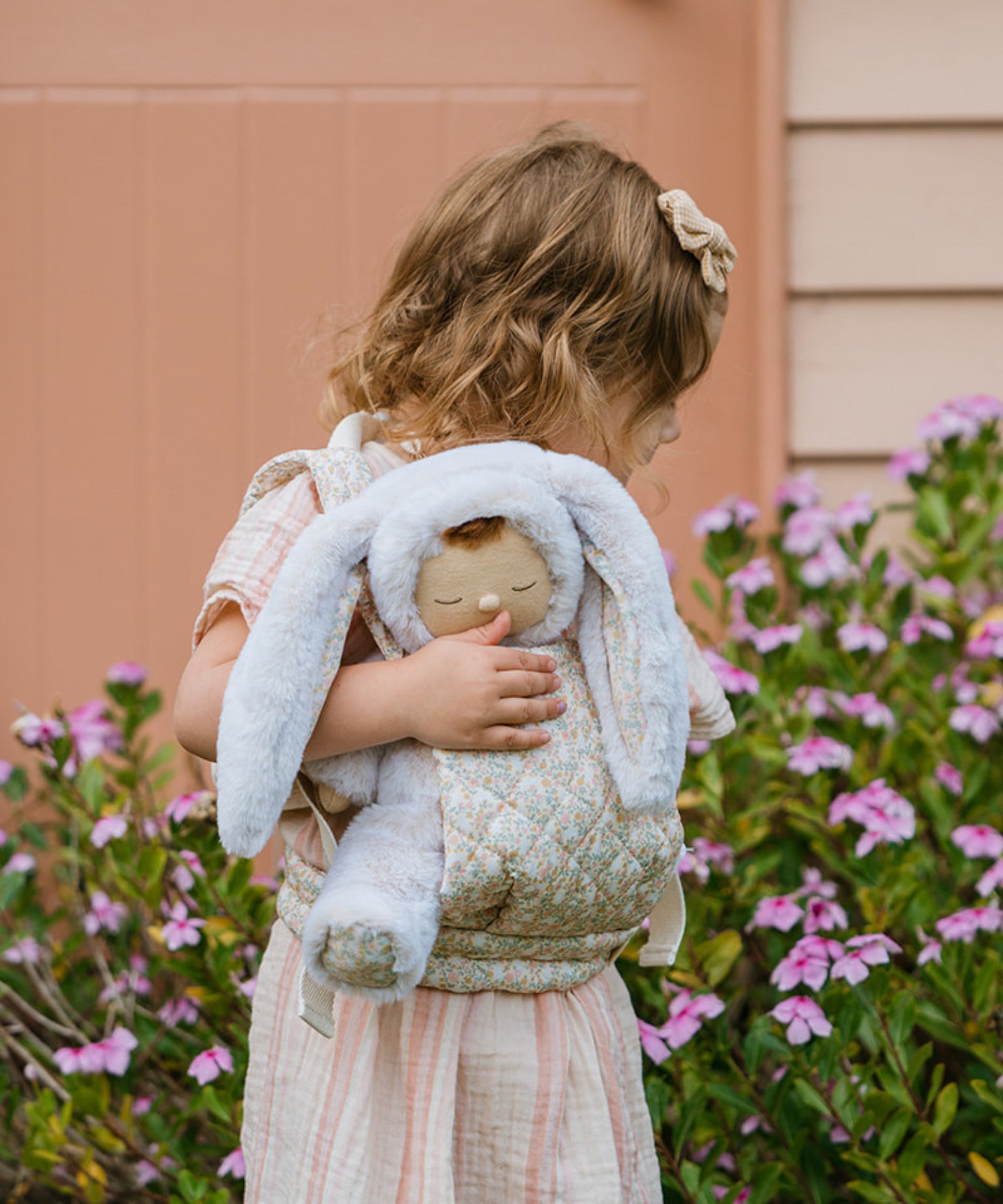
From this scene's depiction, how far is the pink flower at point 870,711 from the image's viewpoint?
2.05 meters

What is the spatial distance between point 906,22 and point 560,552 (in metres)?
1.77

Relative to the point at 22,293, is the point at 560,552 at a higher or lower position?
lower

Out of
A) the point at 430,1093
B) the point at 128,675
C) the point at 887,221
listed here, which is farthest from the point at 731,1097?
the point at 887,221

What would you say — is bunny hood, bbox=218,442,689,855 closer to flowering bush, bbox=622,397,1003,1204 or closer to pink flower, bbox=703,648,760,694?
flowering bush, bbox=622,397,1003,1204

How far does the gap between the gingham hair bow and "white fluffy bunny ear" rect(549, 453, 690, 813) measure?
288mm

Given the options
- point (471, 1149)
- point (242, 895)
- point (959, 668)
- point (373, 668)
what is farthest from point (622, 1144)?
point (959, 668)

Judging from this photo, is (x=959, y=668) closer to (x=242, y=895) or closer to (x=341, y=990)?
(x=242, y=895)

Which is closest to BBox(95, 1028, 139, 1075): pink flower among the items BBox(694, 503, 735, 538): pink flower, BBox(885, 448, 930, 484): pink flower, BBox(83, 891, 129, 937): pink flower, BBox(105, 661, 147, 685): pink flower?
BBox(83, 891, 129, 937): pink flower

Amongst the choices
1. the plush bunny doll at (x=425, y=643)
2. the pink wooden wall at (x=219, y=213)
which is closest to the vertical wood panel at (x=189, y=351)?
the pink wooden wall at (x=219, y=213)

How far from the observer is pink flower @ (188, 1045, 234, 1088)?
5.40ft

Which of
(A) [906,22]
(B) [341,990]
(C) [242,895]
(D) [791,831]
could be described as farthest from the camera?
(A) [906,22]

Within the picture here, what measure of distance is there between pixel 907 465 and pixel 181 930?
1553 mm

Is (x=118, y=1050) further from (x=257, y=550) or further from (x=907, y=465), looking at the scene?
(x=907, y=465)

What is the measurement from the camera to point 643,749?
1036mm
